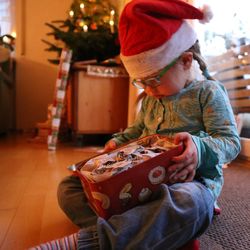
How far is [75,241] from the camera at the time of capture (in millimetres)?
485

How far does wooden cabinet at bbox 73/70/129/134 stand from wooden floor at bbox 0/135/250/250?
0.25 meters

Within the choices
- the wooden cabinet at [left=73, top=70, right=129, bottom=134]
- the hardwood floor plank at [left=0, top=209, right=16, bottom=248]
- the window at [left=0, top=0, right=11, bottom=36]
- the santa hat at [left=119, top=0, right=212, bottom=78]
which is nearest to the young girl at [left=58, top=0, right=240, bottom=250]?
the santa hat at [left=119, top=0, right=212, bottom=78]

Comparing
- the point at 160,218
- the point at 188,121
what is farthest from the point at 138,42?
the point at 160,218

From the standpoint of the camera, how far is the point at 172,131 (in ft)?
2.19

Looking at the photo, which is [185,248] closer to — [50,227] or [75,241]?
[75,241]

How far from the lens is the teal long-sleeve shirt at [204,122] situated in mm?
549

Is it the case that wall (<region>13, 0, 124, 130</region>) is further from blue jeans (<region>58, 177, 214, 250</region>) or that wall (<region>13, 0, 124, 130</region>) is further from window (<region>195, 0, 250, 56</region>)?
blue jeans (<region>58, 177, 214, 250</region>)

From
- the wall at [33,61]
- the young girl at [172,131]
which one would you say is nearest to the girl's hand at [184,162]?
the young girl at [172,131]

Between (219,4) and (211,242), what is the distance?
114 cm

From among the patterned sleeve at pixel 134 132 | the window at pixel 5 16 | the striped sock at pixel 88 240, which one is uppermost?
the window at pixel 5 16

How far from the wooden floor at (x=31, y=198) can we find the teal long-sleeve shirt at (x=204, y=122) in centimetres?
31

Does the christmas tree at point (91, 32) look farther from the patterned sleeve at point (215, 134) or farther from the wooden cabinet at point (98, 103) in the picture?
the patterned sleeve at point (215, 134)

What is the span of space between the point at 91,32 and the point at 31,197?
116cm

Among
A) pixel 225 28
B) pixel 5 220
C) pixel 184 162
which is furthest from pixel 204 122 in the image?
pixel 225 28
